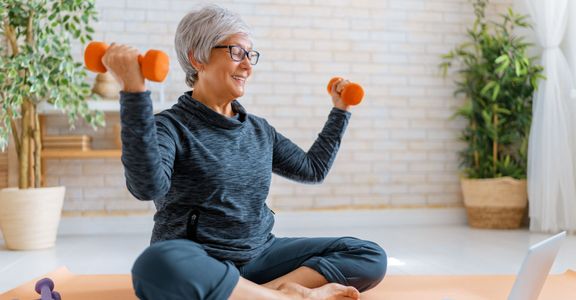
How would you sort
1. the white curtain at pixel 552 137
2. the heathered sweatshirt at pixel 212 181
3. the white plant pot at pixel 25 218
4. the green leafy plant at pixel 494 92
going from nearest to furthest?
the heathered sweatshirt at pixel 212 181
the white plant pot at pixel 25 218
the white curtain at pixel 552 137
the green leafy plant at pixel 494 92

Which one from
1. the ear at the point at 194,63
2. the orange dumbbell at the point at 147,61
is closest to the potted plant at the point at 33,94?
the ear at the point at 194,63

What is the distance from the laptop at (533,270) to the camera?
1.48 m

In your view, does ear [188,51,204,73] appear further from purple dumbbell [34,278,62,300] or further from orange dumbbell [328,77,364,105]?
purple dumbbell [34,278,62,300]

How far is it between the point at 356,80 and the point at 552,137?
54.1 inches

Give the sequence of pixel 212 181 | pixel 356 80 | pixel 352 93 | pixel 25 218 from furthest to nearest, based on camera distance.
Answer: pixel 356 80 < pixel 25 218 < pixel 352 93 < pixel 212 181

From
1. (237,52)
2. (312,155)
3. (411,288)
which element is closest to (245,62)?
(237,52)

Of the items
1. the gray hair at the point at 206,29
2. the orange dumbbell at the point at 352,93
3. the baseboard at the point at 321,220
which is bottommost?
the baseboard at the point at 321,220

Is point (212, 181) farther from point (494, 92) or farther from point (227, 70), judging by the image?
point (494, 92)

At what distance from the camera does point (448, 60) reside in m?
4.66

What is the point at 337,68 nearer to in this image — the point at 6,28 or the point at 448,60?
the point at 448,60

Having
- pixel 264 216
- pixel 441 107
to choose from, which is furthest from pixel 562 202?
pixel 264 216

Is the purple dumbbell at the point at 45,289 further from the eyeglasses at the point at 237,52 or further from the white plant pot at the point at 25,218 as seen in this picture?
the white plant pot at the point at 25,218

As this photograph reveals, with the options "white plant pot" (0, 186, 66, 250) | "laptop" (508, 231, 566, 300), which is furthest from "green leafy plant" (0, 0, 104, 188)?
"laptop" (508, 231, 566, 300)

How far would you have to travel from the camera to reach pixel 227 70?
184 centimetres
